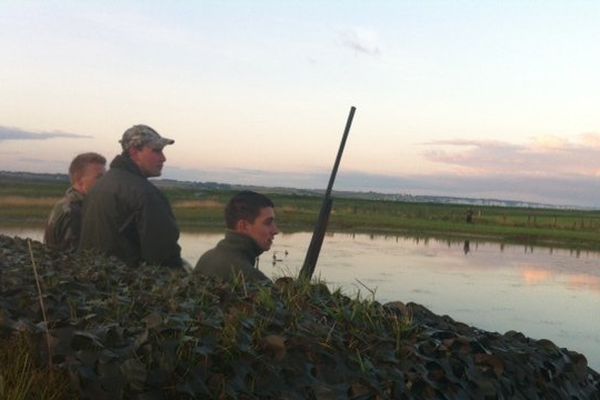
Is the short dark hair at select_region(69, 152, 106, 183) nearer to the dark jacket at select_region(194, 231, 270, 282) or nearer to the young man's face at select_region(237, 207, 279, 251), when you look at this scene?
the dark jacket at select_region(194, 231, 270, 282)

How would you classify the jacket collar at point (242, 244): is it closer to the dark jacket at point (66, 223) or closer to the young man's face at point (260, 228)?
the young man's face at point (260, 228)

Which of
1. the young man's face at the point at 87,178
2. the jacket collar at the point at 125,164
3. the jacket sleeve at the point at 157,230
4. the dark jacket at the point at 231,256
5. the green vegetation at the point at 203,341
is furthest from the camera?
the young man's face at the point at 87,178

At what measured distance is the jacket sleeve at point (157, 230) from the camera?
18.9 ft

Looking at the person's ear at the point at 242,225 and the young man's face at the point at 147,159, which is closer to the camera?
the person's ear at the point at 242,225

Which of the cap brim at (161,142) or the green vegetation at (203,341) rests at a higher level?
the cap brim at (161,142)

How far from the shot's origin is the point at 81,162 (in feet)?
23.6

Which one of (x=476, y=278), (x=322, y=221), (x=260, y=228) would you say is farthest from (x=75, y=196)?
(x=476, y=278)

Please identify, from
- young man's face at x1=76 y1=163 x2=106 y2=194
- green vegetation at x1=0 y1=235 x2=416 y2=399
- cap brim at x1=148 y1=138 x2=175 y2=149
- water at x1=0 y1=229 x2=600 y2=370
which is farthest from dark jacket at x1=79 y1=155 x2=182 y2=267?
water at x1=0 y1=229 x2=600 y2=370

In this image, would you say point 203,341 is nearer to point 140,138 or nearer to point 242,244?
point 242,244

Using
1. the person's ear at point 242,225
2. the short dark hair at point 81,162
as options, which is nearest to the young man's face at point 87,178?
the short dark hair at point 81,162

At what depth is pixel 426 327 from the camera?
3.86 m

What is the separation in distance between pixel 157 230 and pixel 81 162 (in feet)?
6.30

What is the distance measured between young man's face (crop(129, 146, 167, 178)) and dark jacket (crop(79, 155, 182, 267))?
0.05 metres

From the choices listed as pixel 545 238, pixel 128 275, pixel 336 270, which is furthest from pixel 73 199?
pixel 545 238
